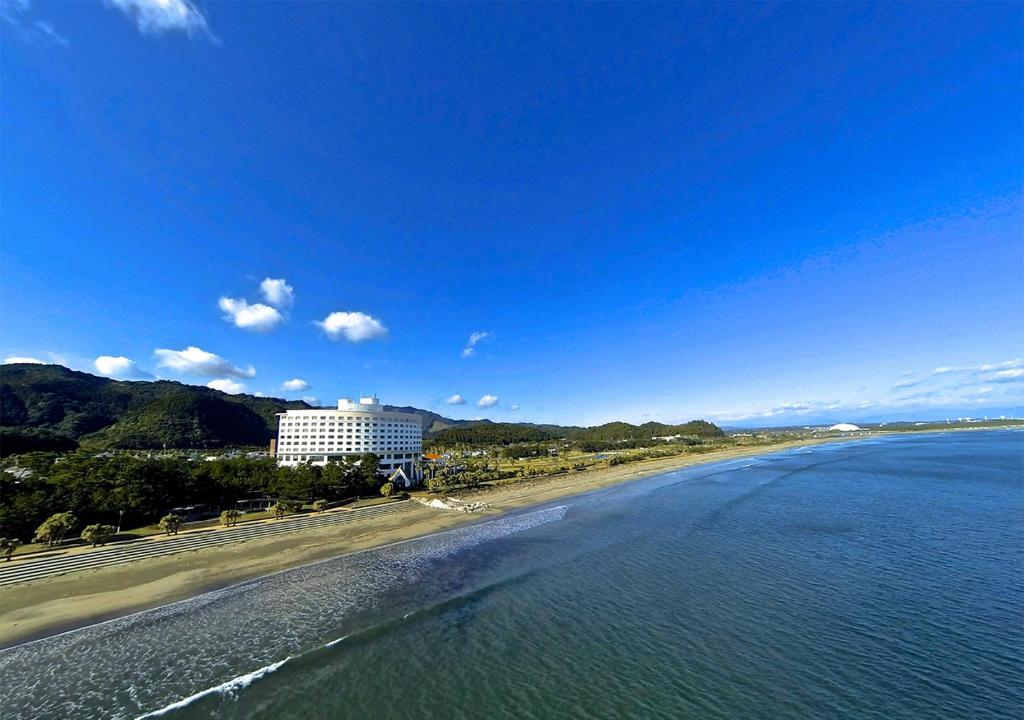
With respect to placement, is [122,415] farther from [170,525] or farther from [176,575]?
[176,575]

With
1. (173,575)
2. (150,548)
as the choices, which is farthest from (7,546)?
(173,575)

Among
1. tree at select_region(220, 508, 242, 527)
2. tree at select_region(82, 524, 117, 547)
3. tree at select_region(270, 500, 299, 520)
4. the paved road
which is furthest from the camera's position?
tree at select_region(270, 500, 299, 520)

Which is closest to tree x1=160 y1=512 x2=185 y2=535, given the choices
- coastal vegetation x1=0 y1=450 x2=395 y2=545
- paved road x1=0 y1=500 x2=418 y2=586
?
coastal vegetation x1=0 y1=450 x2=395 y2=545

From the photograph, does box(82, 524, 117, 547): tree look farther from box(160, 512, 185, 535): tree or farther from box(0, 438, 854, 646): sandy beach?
box(0, 438, 854, 646): sandy beach

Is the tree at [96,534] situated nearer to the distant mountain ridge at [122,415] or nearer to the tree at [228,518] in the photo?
the tree at [228,518]

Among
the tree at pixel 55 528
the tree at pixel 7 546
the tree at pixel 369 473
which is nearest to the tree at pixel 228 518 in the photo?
the tree at pixel 55 528

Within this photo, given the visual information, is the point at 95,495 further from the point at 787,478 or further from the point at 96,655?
the point at 787,478
